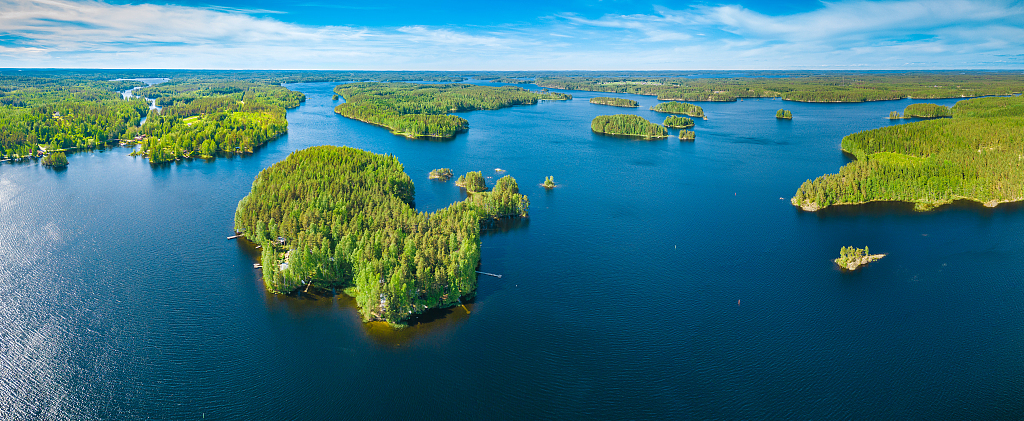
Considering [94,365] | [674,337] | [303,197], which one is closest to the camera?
[94,365]

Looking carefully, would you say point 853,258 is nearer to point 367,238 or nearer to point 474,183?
point 474,183

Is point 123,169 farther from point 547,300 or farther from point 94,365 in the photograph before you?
point 547,300

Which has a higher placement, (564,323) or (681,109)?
(681,109)

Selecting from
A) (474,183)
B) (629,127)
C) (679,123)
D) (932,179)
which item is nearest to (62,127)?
(474,183)

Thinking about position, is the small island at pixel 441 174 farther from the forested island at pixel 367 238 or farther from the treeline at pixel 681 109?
the treeline at pixel 681 109

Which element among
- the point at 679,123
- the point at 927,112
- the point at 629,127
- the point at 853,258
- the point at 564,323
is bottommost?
the point at 564,323

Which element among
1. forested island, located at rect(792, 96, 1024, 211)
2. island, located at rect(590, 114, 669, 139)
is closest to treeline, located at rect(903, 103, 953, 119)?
forested island, located at rect(792, 96, 1024, 211)

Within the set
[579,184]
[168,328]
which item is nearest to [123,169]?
[168,328]
